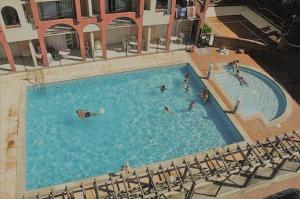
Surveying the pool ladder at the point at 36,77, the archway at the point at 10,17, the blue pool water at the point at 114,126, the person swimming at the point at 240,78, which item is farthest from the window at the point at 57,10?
the person swimming at the point at 240,78

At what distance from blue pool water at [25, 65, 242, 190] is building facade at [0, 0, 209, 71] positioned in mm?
3847

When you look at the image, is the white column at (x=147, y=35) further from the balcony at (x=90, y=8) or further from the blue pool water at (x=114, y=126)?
the balcony at (x=90, y=8)

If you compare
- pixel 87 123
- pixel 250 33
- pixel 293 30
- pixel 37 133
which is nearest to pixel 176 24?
pixel 250 33

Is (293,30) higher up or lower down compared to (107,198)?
higher up

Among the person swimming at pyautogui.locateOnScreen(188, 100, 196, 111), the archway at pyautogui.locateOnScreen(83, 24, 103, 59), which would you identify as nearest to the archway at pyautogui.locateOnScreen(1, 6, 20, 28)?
the archway at pyautogui.locateOnScreen(83, 24, 103, 59)

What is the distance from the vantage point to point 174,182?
63.4 feet

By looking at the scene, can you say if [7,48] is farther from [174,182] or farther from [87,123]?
[174,182]

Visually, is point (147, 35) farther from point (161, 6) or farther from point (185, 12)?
point (185, 12)

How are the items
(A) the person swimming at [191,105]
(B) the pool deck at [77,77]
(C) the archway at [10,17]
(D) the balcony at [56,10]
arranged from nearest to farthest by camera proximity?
1. (B) the pool deck at [77,77]
2. (C) the archway at [10,17]
3. (D) the balcony at [56,10]
4. (A) the person swimming at [191,105]

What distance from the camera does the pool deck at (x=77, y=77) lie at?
76.5 feet

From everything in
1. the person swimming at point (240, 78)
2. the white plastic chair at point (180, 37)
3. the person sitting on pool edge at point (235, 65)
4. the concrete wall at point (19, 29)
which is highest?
the concrete wall at point (19, 29)

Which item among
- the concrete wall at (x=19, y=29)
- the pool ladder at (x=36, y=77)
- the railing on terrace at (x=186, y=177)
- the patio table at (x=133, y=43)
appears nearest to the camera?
the railing on terrace at (x=186, y=177)

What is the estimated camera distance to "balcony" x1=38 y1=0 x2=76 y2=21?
29.4 m

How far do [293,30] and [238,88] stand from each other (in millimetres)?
10460
